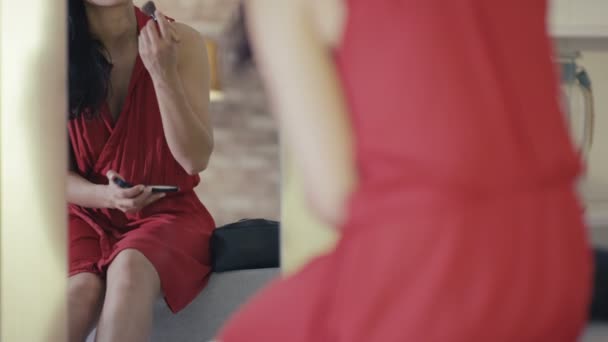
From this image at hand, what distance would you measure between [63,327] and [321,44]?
0.43 metres

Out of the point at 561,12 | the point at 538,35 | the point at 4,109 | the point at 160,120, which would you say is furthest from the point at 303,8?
the point at 561,12

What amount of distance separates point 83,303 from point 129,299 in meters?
0.08

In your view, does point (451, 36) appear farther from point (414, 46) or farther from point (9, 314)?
point (9, 314)

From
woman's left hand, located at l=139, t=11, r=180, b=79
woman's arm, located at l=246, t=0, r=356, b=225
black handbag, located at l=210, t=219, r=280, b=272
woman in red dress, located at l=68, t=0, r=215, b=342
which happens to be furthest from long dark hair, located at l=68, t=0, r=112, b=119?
woman's arm, located at l=246, t=0, r=356, b=225

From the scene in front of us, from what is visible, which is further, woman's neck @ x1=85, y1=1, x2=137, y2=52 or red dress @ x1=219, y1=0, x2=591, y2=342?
woman's neck @ x1=85, y1=1, x2=137, y2=52

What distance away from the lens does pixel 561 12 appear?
122 centimetres

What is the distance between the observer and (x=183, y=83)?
0.85 meters

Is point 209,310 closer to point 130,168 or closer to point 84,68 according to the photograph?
point 130,168

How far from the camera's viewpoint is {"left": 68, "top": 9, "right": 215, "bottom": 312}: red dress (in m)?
0.90

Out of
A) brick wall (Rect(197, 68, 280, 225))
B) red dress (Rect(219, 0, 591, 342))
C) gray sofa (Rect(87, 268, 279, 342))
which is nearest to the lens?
red dress (Rect(219, 0, 591, 342))

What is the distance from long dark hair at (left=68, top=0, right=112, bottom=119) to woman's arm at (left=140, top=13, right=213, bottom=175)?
0.10 metres

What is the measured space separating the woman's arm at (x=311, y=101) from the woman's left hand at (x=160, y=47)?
40 centimetres

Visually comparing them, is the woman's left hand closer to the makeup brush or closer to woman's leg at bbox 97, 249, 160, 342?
the makeup brush

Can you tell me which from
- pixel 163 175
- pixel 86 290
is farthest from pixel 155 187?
pixel 86 290
